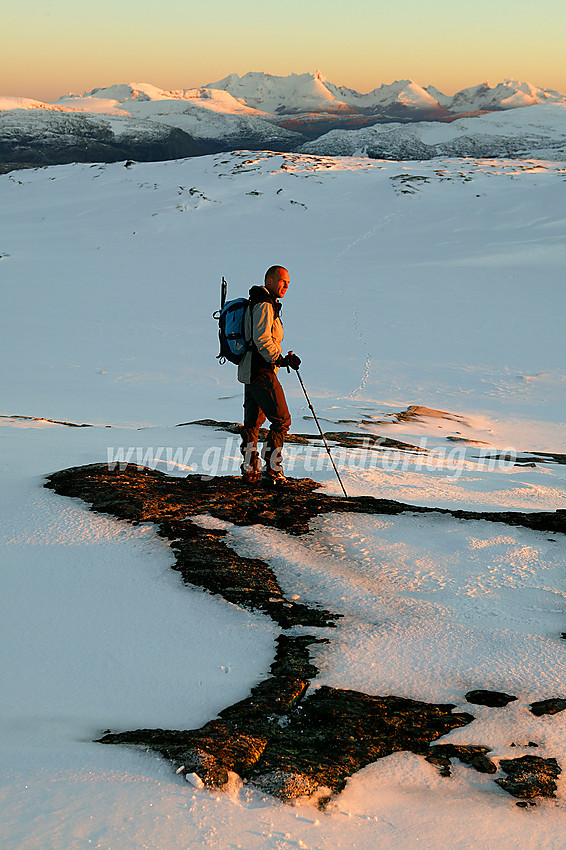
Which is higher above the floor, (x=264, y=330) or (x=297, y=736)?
(x=264, y=330)

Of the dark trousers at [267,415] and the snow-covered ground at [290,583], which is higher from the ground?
the dark trousers at [267,415]

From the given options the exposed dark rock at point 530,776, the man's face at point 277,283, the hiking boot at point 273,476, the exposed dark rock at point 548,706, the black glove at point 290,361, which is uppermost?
the man's face at point 277,283

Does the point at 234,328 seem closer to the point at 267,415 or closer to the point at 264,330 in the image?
the point at 264,330

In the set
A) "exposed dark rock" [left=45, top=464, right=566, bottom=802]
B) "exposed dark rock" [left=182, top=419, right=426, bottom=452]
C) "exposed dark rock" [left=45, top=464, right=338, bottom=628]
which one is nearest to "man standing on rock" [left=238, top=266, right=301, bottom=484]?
"exposed dark rock" [left=45, top=464, right=338, bottom=628]

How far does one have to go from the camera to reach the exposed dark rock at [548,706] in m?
3.13

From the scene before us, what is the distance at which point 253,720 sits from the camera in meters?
3.00

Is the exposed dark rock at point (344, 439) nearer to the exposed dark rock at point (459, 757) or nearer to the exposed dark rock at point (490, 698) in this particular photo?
the exposed dark rock at point (490, 698)

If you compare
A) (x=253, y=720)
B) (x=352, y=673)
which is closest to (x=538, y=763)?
(x=352, y=673)

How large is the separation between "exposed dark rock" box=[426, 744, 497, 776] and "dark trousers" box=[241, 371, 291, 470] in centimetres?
351

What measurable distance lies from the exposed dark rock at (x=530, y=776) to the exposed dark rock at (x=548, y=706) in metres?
0.32

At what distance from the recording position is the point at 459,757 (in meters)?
2.83

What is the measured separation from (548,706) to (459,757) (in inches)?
23.5

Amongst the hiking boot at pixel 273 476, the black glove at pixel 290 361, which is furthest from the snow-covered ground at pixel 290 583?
the black glove at pixel 290 361

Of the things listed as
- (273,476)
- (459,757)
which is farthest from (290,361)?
(459,757)
